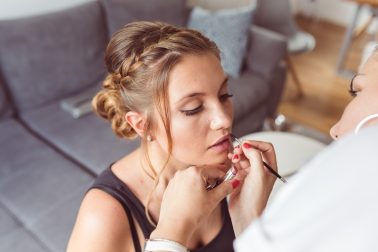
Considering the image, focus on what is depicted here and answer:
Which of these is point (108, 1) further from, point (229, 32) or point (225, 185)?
point (225, 185)

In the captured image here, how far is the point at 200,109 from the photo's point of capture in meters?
0.94

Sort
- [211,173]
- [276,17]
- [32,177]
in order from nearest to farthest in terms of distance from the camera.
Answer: [211,173] < [32,177] < [276,17]

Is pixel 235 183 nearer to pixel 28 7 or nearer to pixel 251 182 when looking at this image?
pixel 251 182

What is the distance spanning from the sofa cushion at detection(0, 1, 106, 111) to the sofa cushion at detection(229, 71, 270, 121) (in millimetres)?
836

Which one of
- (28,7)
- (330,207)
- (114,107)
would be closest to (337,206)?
(330,207)

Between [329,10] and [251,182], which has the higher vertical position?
[251,182]

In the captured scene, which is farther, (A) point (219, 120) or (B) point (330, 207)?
(A) point (219, 120)

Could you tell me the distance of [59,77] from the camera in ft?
6.82

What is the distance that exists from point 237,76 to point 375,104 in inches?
78.5

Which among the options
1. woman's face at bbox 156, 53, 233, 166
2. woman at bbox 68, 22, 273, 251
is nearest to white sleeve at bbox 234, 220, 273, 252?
woman at bbox 68, 22, 273, 251

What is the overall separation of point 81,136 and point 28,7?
86cm

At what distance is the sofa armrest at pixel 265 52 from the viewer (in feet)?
8.20

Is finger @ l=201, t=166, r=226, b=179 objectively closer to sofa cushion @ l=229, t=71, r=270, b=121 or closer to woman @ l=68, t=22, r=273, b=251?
woman @ l=68, t=22, r=273, b=251

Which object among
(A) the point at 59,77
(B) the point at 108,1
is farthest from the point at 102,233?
(B) the point at 108,1
